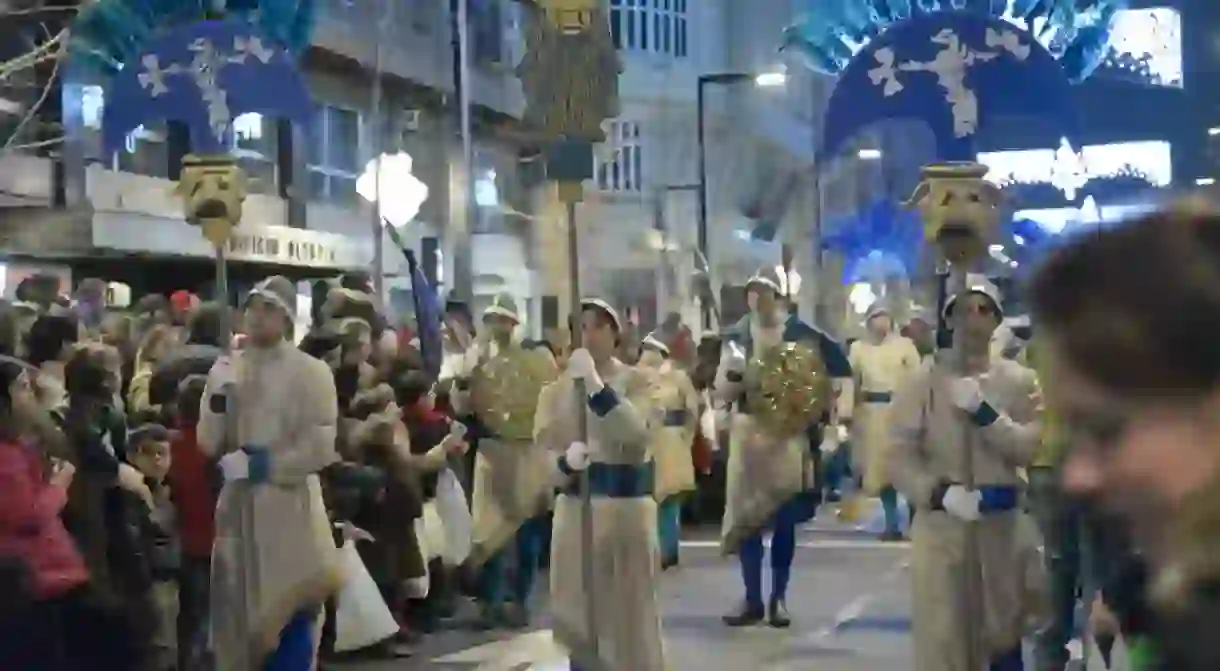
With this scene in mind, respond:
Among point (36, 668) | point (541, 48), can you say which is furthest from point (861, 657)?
point (36, 668)

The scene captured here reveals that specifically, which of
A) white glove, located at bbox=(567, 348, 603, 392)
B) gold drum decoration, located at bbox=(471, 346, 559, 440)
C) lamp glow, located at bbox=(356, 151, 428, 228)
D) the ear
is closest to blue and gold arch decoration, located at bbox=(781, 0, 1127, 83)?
the ear

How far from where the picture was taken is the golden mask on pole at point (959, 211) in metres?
7.12

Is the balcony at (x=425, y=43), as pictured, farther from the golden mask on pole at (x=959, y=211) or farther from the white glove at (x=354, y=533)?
the golden mask on pole at (x=959, y=211)

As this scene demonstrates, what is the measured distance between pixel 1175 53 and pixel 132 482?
2227 centimetres

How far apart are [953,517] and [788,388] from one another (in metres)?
3.51

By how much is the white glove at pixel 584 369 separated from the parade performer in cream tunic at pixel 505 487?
2687 millimetres

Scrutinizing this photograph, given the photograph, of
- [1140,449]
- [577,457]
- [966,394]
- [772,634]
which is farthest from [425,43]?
[1140,449]

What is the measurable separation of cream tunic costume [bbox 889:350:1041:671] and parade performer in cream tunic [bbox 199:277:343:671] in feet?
7.63

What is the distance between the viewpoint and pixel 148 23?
322 inches

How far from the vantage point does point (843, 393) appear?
557 inches

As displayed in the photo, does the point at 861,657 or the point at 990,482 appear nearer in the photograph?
the point at 990,482

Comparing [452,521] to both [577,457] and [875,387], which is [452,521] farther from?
[875,387]

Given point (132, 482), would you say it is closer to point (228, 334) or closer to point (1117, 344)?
point (228, 334)

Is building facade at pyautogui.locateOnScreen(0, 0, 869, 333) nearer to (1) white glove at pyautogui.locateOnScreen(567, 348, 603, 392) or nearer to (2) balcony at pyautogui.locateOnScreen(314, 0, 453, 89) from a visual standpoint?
(2) balcony at pyautogui.locateOnScreen(314, 0, 453, 89)
